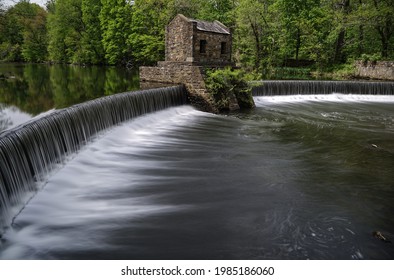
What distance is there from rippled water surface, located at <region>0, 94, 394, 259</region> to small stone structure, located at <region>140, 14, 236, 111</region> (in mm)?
6122

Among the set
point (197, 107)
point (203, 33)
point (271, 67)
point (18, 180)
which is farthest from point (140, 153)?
point (271, 67)

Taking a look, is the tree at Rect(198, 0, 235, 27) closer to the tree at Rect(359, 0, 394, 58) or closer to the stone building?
the tree at Rect(359, 0, 394, 58)

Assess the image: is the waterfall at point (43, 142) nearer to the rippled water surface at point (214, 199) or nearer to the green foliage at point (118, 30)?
the rippled water surface at point (214, 199)

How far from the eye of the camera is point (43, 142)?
23.6 ft

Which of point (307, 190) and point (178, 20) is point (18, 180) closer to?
point (307, 190)

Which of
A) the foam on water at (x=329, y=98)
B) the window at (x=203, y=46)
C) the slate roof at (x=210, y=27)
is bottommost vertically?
the foam on water at (x=329, y=98)

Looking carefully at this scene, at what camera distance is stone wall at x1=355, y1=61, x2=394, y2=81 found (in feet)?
87.9

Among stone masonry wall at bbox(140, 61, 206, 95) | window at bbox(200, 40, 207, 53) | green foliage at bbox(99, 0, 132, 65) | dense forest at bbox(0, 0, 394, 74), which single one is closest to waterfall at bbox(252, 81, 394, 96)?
window at bbox(200, 40, 207, 53)

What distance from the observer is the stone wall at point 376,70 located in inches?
1054

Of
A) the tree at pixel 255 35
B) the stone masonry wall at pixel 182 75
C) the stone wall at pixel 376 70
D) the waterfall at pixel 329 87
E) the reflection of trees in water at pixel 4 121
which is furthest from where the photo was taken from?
the tree at pixel 255 35

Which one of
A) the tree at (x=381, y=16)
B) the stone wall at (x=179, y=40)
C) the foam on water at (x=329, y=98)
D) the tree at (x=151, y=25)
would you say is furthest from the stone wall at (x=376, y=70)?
the tree at (x=151, y=25)

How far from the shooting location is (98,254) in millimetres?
4723

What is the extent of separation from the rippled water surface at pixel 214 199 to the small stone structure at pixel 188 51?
6.12 meters
